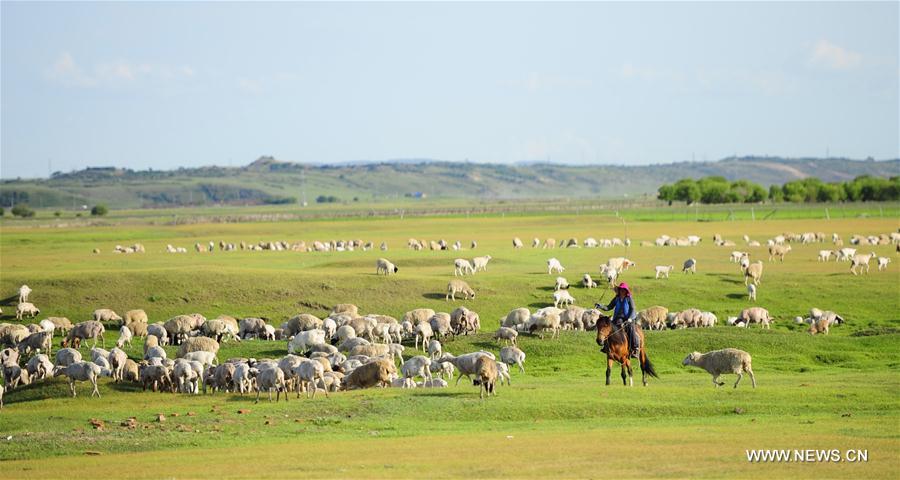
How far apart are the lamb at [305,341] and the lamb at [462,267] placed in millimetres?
→ 19058

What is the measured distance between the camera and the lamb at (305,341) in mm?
33500

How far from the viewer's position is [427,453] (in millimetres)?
19125

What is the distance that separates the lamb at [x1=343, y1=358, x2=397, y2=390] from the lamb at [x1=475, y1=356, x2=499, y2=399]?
11.9ft

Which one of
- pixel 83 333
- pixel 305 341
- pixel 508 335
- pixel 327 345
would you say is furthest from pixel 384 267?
pixel 327 345

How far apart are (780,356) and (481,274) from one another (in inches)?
816

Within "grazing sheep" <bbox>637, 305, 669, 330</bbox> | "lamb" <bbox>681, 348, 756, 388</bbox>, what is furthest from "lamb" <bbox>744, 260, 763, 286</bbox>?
"lamb" <bbox>681, 348, 756, 388</bbox>

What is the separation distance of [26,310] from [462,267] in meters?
20.8

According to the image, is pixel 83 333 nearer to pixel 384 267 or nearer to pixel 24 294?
pixel 24 294

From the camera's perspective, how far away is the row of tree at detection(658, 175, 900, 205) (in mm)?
152125

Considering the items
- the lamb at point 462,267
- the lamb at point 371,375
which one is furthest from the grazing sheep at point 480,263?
the lamb at point 371,375

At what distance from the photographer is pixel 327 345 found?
3288 centimetres

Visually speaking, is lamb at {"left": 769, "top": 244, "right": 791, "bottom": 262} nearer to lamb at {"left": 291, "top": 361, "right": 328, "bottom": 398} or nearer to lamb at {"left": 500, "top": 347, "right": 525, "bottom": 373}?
lamb at {"left": 500, "top": 347, "right": 525, "bottom": 373}

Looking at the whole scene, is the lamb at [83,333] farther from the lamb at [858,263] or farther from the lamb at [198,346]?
the lamb at [858,263]

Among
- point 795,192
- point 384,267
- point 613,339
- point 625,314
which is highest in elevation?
point 795,192
